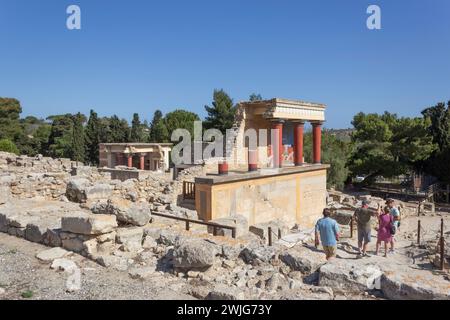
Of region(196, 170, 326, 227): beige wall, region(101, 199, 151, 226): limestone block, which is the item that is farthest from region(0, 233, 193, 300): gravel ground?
region(196, 170, 326, 227): beige wall

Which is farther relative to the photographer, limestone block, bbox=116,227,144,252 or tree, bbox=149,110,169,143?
tree, bbox=149,110,169,143

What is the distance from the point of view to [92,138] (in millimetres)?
40000

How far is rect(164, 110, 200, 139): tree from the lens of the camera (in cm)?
4363

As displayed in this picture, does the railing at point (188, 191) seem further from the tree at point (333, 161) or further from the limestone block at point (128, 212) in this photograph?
the tree at point (333, 161)

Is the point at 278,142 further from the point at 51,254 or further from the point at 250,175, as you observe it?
the point at 51,254

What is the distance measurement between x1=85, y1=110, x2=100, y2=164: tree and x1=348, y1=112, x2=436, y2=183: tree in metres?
27.0

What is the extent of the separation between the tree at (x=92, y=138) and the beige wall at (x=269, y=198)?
29.7m

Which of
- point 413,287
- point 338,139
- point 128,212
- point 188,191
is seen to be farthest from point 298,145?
point 338,139

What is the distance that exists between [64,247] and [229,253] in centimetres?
336

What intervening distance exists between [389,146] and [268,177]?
78.7 ft

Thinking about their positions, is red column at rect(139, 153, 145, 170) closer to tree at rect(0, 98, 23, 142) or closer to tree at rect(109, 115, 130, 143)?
tree at rect(109, 115, 130, 143)

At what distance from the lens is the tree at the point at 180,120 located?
43631mm

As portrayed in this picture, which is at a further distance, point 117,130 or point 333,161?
point 117,130
